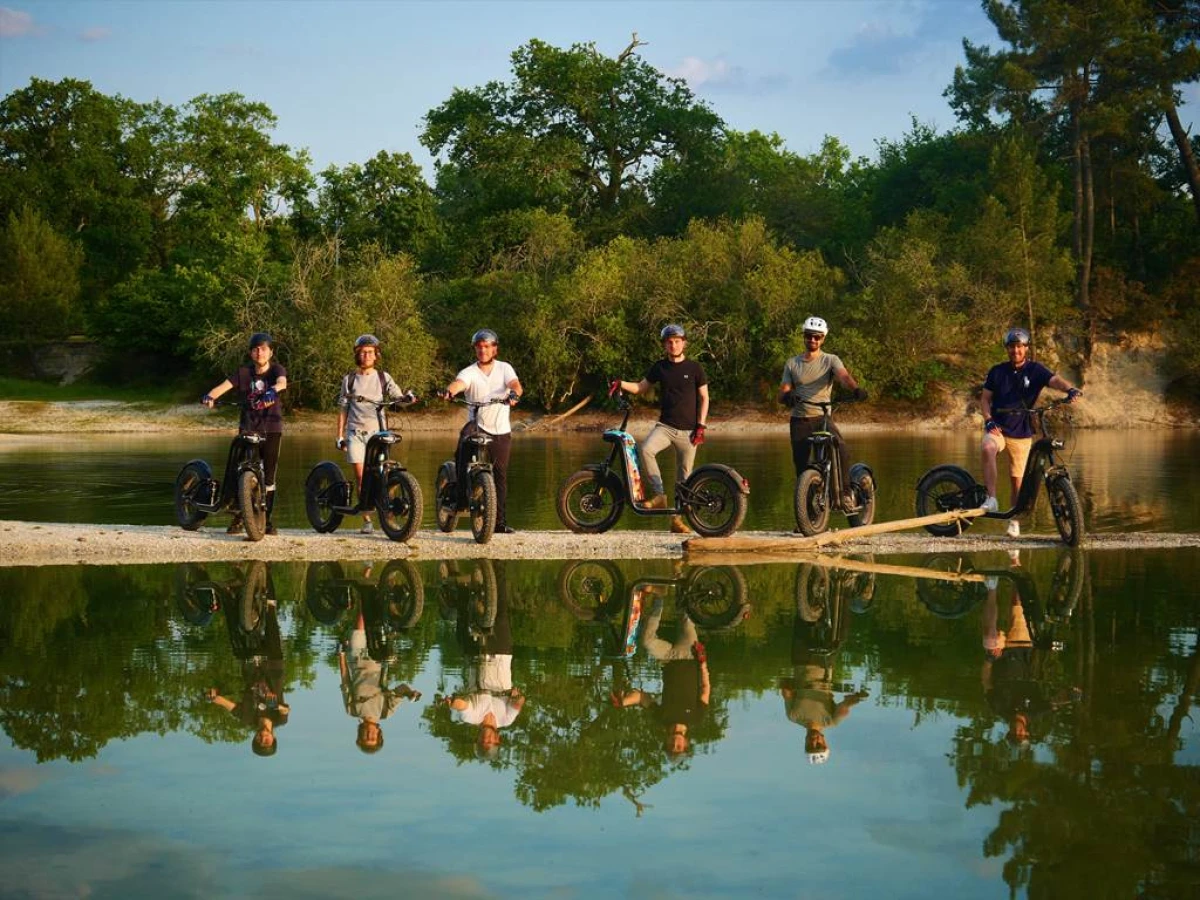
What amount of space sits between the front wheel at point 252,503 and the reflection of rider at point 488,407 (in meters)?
1.95

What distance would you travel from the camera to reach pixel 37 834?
Answer: 529 centimetres

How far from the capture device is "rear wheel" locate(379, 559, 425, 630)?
9914 mm

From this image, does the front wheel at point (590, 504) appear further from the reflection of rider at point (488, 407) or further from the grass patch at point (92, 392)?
the grass patch at point (92, 392)

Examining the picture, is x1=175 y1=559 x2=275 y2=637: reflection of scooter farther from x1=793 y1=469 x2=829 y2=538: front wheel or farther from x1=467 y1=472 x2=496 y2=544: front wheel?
x1=793 y1=469 x2=829 y2=538: front wheel

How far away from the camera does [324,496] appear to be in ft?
48.3

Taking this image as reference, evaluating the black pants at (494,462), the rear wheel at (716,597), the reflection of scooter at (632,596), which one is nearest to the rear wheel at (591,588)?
the reflection of scooter at (632,596)

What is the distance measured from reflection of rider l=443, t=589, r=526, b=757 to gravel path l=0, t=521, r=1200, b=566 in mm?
3869

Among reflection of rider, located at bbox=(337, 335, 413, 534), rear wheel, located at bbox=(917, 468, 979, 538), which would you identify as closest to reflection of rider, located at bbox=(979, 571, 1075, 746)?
rear wheel, located at bbox=(917, 468, 979, 538)

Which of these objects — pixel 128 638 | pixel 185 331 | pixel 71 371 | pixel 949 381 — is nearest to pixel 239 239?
pixel 185 331

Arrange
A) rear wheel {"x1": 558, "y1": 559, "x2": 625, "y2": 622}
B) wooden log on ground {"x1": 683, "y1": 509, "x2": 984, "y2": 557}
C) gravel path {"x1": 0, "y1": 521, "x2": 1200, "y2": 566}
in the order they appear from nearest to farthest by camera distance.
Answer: rear wheel {"x1": 558, "y1": 559, "x2": 625, "y2": 622} → gravel path {"x1": 0, "y1": 521, "x2": 1200, "y2": 566} → wooden log on ground {"x1": 683, "y1": 509, "x2": 984, "y2": 557}

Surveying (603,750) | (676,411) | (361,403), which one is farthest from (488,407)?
(603,750)

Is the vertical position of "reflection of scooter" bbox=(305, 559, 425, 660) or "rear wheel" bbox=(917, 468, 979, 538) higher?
"rear wheel" bbox=(917, 468, 979, 538)

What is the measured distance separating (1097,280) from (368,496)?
4486cm

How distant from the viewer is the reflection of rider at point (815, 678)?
6828 millimetres
